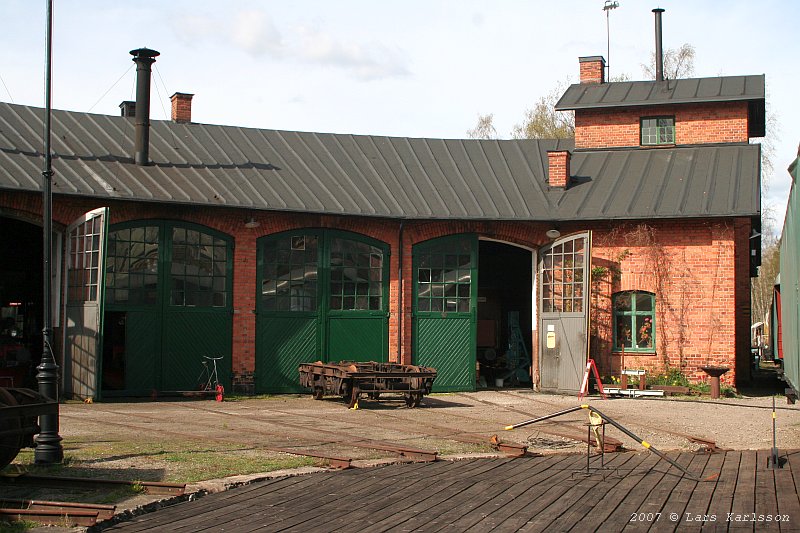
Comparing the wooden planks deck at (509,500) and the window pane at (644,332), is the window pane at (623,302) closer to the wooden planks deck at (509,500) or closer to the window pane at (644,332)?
the window pane at (644,332)

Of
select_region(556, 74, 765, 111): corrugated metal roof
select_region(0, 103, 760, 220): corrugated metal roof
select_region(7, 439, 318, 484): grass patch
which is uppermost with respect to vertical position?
select_region(556, 74, 765, 111): corrugated metal roof

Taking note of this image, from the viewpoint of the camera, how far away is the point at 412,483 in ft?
32.5

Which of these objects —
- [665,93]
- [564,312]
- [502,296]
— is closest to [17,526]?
[564,312]

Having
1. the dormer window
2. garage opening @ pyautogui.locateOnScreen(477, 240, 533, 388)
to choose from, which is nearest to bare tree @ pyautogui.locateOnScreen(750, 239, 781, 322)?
garage opening @ pyautogui.locateOnScreen(477, 240, 533, 388)

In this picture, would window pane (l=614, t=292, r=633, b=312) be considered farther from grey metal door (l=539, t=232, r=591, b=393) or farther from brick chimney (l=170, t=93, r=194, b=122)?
brick chimney (l=170, t=93, r=194, b=122)

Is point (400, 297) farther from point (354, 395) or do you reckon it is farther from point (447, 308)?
point (354, 395)

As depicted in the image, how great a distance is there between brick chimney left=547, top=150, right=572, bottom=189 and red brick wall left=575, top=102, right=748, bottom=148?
2470 mm

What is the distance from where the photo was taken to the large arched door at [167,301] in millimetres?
20062

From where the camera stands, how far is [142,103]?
2156cm

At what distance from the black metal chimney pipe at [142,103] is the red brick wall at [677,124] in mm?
11272

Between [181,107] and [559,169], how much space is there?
958 centimetres

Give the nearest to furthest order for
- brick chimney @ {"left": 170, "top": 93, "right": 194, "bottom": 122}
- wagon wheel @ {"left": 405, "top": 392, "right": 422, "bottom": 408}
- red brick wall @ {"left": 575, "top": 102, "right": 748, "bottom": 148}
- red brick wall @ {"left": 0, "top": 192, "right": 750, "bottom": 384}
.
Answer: wagon wheel @ {"left": 405, "top": 392, "right": 422, "bottom": 408}, red brick wall @ {"left": 0, "top": 192, "right": 750, "bottom": 384}, brick chimney @ {"left": 170, "top": 93, "right": 194, "bottom": 122}, red brick wall @ {"left": 575, "top": 102, "right": 748, "bottom": 148}

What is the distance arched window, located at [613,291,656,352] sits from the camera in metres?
22.2

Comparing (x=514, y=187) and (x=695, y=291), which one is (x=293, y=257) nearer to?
(x=514, y=187)
